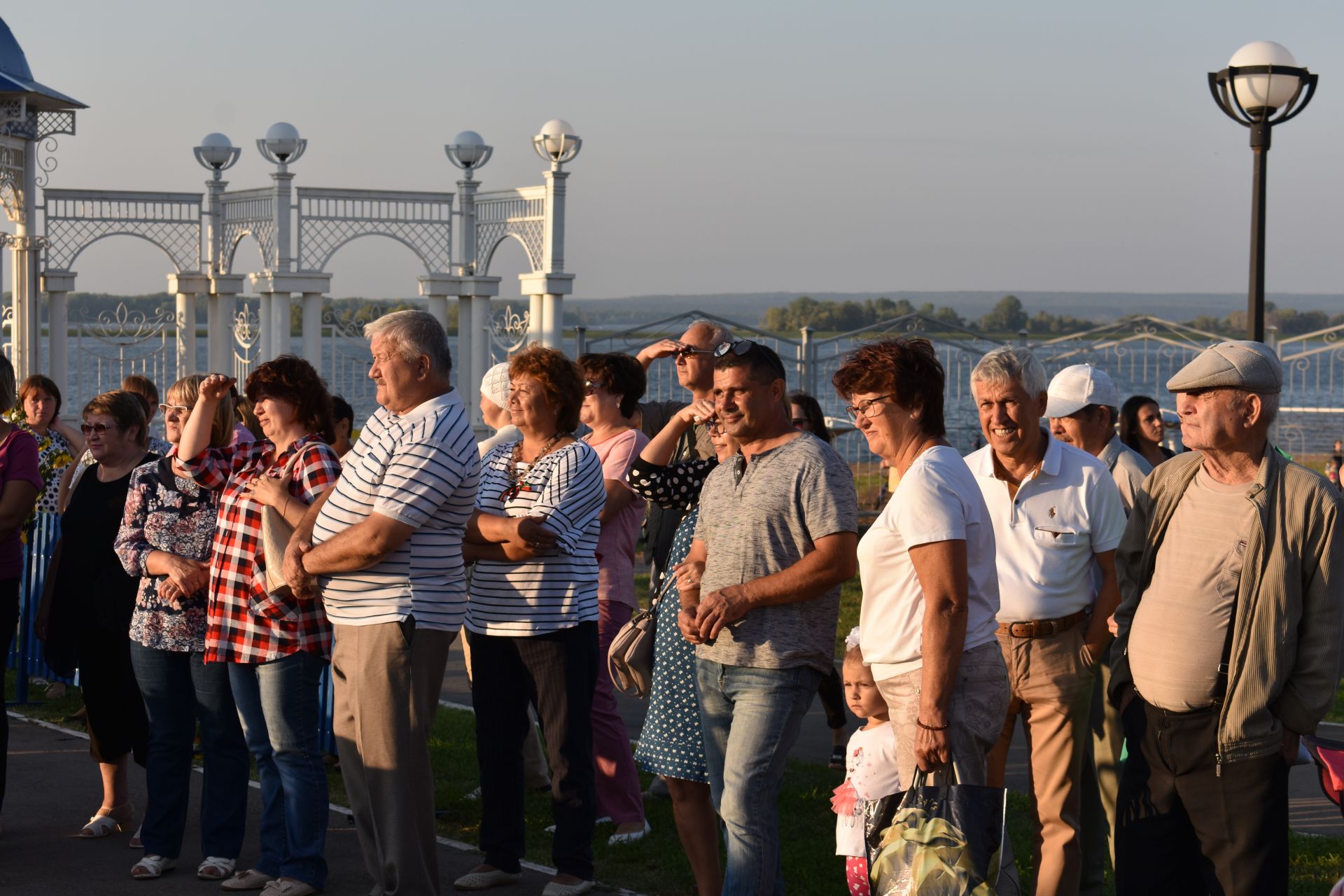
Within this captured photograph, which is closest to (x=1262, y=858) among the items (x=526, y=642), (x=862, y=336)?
(x=526, y=642)

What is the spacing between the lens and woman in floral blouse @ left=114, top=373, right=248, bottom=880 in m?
5.40

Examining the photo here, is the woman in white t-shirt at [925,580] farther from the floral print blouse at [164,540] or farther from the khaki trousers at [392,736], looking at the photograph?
the floral print blouse at [164,540]

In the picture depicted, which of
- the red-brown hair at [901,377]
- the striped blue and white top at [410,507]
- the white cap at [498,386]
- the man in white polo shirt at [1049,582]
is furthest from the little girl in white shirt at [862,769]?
the white cap at [498,386]

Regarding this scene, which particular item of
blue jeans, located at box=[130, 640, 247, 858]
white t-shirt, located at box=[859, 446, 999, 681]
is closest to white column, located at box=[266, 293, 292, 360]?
blue jeans, located at box=[130, 640, 247, 858]

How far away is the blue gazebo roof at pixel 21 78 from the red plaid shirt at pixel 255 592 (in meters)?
12.6

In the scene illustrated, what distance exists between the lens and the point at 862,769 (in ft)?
13.5

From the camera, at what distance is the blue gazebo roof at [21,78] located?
15766mm

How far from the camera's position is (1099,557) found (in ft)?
15.5

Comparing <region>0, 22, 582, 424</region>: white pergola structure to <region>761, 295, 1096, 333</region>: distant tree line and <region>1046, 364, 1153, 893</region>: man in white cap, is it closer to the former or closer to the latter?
<region>761, 295, 1096, 333</region>: distant tree line

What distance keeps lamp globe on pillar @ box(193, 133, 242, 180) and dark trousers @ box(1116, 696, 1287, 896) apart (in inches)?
659

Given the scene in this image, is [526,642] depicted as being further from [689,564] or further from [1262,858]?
[1262,858]

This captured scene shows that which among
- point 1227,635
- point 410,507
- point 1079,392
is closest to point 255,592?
point 410,507

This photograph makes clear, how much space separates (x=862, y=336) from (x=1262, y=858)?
10325 mm

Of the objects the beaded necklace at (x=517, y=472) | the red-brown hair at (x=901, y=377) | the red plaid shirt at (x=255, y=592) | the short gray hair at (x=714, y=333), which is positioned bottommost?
the red plaid shirt at (x=255, y=592)
